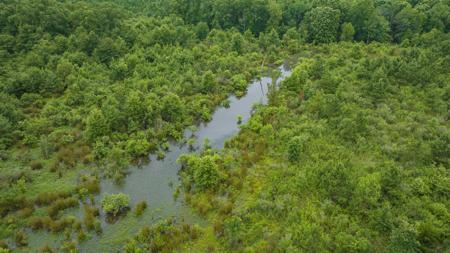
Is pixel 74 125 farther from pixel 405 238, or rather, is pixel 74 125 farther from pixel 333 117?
pixel 405 238

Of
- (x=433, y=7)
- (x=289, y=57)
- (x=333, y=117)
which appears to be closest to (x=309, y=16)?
(x=289, y=57)

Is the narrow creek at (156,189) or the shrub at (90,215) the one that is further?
the shrub at (90,215)

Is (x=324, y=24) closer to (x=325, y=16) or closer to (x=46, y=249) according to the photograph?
(x=325, y=16)

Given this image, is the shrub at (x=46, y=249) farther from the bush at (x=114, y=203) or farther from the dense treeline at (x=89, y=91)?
the bush at (x=114, y=203)

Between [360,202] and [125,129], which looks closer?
[360,202]

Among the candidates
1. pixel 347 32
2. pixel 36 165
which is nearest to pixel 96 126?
pixel 36 165

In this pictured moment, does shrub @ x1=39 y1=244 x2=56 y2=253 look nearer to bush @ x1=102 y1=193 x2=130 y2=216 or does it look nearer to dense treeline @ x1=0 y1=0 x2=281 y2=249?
dense treeline @ x1=0 y1=0 x2=281 y2=249

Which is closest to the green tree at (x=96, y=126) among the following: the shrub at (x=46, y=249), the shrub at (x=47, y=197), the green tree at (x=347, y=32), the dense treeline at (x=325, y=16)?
the shrub at (x=47, y=197)
